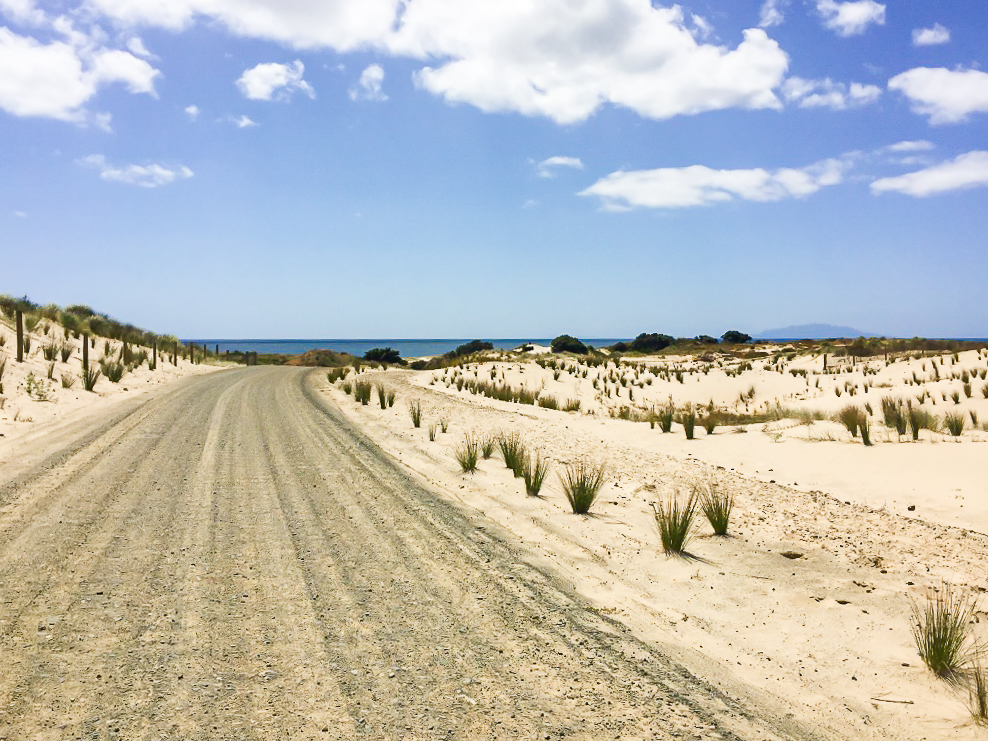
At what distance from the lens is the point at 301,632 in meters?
4.55

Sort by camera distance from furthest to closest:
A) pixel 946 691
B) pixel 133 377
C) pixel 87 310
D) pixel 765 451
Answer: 1. pixel 87 310
2. pixel 133 377
3. pixel 765 451
4. pixel 946 691

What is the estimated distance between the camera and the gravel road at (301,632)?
11.8 ft

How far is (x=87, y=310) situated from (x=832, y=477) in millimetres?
50729

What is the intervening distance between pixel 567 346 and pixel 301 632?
56.9m

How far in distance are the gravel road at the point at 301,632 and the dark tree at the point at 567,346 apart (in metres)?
52.1

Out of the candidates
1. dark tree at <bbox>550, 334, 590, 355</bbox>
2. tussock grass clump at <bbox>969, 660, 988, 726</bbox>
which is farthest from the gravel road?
dark tree at <bbox>550, 334, 590, 355</bbox>

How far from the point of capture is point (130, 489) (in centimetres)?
838

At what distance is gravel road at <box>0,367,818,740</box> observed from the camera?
3.59 m

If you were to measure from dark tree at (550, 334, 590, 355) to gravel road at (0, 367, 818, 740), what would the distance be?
52.1 meters

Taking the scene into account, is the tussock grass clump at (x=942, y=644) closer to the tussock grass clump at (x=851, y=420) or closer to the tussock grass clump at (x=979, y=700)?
the tussock grass clump at (x=979, y=700)

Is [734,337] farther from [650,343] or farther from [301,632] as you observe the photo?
[301,632]

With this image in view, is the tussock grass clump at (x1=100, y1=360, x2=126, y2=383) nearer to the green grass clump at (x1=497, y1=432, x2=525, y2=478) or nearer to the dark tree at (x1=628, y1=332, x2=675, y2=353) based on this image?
the green grass clump at (x1=497, y1=432, x2=525, y2=478)

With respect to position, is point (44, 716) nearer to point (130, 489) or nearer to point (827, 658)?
point (827, 658)

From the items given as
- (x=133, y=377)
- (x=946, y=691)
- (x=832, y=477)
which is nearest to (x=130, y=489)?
(x=946, y=691)
